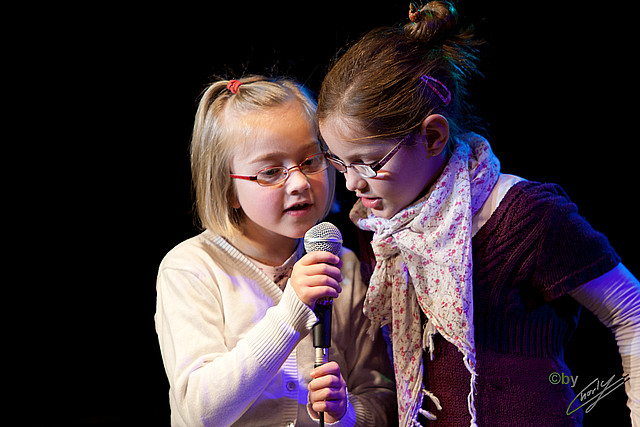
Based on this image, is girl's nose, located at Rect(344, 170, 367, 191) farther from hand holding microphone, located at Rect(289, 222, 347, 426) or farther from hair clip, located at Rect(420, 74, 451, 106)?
hair clip, located at Rect(420, 74, 451, 106)

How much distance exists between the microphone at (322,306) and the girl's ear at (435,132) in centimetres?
28

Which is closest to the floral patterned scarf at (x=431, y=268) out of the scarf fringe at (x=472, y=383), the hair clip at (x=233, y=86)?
the scarf fringe at (x=472, y=383)

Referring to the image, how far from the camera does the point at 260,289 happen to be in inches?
55.9

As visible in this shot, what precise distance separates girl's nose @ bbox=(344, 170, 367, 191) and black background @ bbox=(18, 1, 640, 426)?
1.75ft

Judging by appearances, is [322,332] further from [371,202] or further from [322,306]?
[371,202]

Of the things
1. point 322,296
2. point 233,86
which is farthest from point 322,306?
point 233,86

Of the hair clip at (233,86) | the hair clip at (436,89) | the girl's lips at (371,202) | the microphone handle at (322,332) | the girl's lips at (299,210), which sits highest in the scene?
the hair clip at (436,89)

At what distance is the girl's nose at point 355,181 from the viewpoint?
121 cm

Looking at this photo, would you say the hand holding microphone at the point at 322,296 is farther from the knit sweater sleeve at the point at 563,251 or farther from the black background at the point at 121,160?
the black background at the point at 121,160

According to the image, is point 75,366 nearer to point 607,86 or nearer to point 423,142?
point 423,142

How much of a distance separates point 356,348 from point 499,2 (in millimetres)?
1105

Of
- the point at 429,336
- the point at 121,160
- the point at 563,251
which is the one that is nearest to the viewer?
the point at 563,251

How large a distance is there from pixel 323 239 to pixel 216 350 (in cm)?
37

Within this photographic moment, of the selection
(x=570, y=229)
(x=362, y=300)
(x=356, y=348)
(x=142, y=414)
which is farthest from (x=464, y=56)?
(x=142, y=414)
